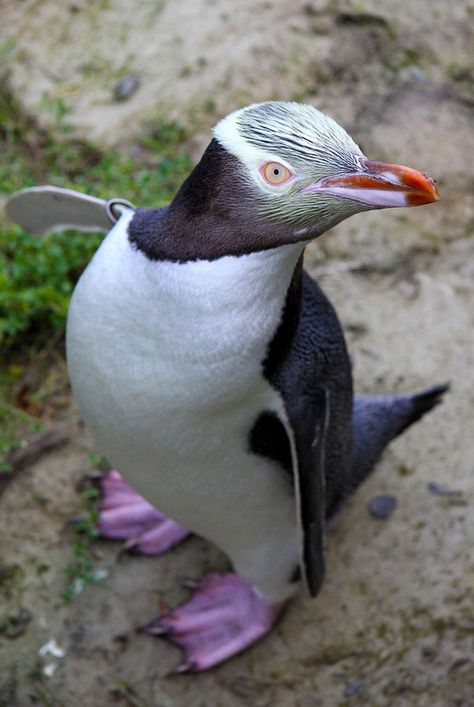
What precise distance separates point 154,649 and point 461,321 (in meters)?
1.25

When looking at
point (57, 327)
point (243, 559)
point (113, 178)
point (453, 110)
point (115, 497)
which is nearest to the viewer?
point (243, 559)

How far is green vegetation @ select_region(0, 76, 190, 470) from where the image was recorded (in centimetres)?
254

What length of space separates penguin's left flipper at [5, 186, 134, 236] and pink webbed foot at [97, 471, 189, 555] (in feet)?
2.26

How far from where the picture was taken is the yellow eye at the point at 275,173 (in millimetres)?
1351

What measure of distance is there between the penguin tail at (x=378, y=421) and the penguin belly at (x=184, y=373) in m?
0.35

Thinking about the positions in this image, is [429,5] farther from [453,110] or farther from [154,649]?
[154,649]

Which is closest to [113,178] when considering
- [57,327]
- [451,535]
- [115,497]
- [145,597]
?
[57,327]

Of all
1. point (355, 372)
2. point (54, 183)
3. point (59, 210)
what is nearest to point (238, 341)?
point (59, 210)

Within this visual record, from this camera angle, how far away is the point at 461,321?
8.86ft

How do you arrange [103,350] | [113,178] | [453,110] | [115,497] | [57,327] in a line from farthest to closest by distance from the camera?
[453,110] < [113,178] < [57,327] < [115,497] < [103,350]

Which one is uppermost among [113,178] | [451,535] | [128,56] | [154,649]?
[128,56]

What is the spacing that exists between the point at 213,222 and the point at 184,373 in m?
0.26

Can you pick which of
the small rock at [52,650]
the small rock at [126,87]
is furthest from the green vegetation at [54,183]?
the small rock at [52,650]

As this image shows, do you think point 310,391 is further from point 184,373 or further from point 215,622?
point 215,622
